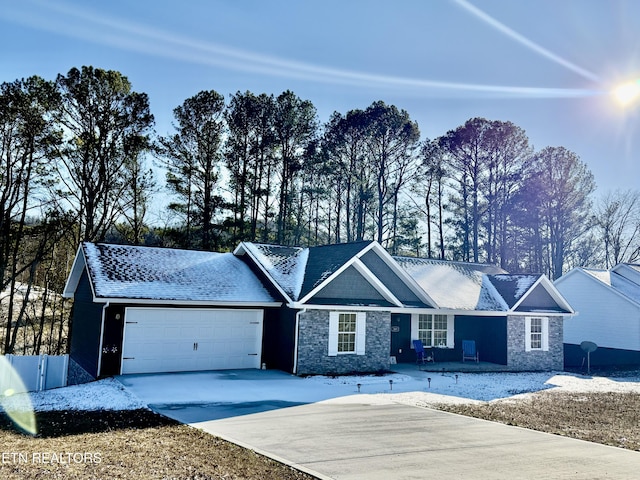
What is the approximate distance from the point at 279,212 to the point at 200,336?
15.0m

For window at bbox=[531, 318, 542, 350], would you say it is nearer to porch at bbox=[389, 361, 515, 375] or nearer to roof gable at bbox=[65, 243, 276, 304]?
porch at bbox=[389, 361, 515, 375]

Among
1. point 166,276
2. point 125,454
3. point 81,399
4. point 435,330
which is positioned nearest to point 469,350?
point 435,330

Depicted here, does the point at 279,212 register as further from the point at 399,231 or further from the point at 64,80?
the point at 64,80

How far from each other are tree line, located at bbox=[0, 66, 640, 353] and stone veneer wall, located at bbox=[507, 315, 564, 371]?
43.6 ft

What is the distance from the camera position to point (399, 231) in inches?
1318

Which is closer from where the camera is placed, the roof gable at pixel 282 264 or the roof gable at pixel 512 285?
the roof gable at pixel 282 264

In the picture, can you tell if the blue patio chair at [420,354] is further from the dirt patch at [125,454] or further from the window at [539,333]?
the dirt patch at [125,454]

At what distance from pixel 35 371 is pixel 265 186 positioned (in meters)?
17.5

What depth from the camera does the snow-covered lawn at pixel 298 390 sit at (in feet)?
36.8

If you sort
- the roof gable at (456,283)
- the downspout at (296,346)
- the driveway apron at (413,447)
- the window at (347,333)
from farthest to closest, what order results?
the roof gable at (456,283), the window at (347,333), the downspout at (296,346), the driveway apron at (413,447)

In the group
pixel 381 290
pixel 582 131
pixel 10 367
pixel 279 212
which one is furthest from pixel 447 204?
pixel 10 367

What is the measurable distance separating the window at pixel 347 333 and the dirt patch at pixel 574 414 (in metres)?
5.00

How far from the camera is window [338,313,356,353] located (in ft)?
54.0

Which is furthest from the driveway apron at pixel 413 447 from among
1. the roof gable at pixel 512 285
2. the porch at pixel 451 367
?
the roof gable at pixel 512 285
